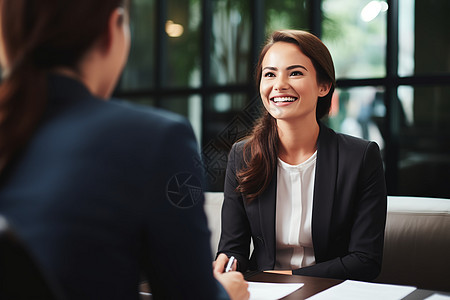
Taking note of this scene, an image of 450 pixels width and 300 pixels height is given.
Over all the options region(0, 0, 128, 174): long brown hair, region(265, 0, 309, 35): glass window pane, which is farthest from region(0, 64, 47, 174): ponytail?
region(265, 0, 309, 35): glass window pane

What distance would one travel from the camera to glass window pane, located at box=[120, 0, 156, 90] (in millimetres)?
5465

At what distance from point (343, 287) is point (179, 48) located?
13.8 ft

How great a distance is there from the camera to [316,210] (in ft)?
5.93

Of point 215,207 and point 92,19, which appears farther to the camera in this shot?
point 215,207

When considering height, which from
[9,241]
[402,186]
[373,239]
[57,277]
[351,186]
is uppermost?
[9,241]

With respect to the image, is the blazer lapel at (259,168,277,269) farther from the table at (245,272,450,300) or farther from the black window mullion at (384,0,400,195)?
the black window mullion at (384,0,400,195)

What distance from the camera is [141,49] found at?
556 cm

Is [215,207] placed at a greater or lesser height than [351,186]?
lesser

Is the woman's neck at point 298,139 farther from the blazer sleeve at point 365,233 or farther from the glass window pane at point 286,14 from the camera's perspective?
the glass window pane at point 286,14

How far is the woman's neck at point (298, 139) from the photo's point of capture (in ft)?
6.43

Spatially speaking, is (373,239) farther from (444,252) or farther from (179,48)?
(179,48)

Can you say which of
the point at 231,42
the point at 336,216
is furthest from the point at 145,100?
the point at 336,216

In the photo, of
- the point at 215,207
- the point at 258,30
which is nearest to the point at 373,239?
the point at 215,207

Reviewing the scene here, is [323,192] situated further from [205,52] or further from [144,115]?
[205,52]
